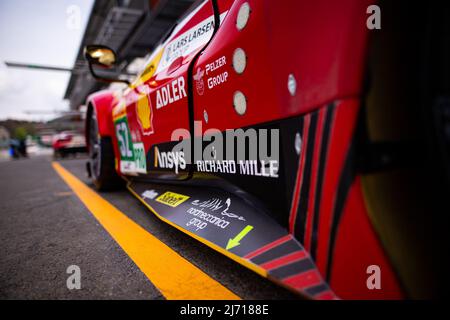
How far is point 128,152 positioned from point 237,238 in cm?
160

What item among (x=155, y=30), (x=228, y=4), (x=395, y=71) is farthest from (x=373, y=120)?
(x=155, y=30)

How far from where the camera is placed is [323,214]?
2.19 feet

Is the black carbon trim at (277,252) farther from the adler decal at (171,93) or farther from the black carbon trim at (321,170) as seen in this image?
the adler decal at (171,93)

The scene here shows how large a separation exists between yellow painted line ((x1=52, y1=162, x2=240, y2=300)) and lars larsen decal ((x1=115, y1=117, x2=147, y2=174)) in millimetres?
429

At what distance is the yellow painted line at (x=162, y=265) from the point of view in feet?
3.04

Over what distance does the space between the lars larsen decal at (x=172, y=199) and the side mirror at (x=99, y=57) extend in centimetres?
123

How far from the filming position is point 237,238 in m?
0.96

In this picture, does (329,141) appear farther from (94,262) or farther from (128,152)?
(128,152)

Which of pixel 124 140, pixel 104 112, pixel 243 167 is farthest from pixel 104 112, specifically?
pixel 243 167

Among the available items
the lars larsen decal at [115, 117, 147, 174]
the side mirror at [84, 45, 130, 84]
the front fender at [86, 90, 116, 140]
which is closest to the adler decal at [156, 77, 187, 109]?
the lars larsen decal at [115, 117, 147, 174]

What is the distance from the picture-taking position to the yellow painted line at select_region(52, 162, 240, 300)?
3.04 ft

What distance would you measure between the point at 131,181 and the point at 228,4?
1777mm

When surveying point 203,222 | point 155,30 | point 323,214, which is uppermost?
point 155,30
